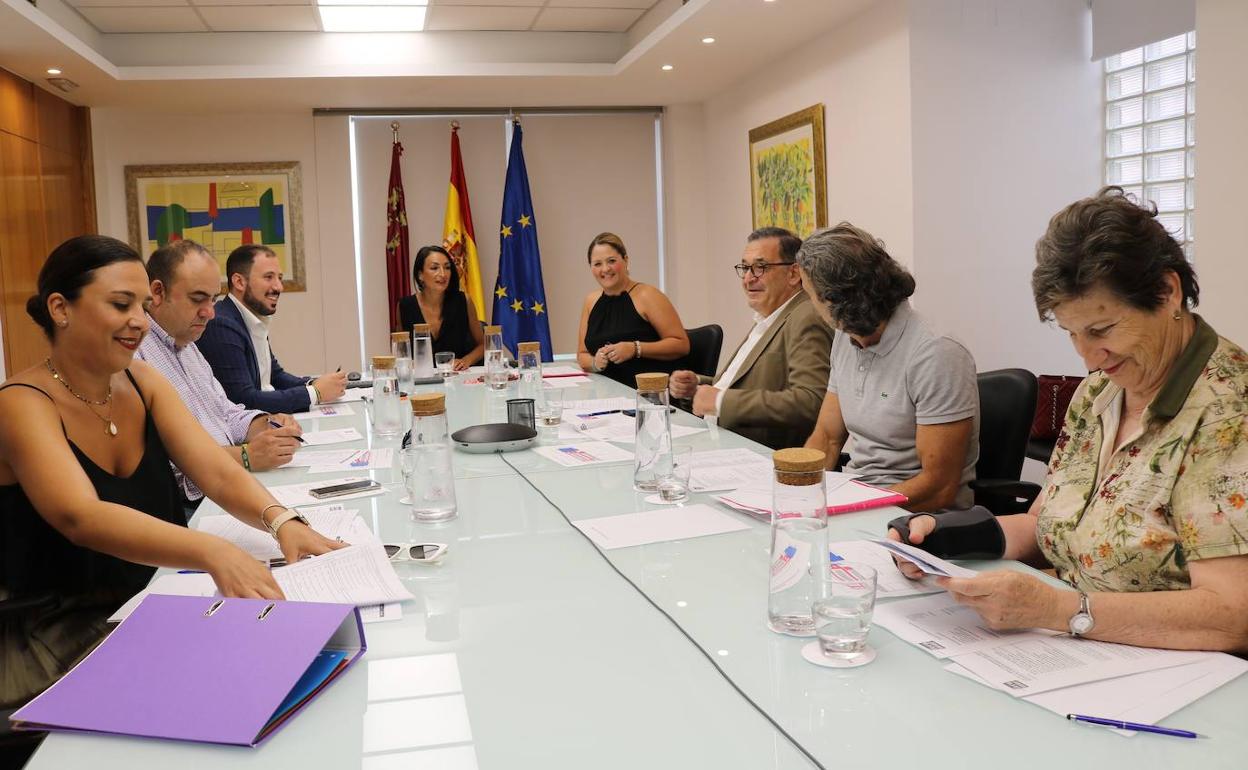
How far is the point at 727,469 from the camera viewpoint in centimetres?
221

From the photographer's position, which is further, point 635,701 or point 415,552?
point 415,552

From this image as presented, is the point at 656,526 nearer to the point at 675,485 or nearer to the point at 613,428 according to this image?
the point at 675,485

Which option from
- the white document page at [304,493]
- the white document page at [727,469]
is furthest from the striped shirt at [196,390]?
the white document page at [727,469]

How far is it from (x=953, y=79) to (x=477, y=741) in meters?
4.13

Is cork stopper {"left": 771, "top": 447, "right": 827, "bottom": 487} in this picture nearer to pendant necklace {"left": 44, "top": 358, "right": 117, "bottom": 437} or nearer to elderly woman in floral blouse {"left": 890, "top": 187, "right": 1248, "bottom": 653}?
elderly woman in floral blouse {"left": 890, "top": 187, "right": 1248, "bottom": 653}

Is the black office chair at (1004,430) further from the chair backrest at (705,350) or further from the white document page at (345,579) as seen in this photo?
the chair backrest at (705,350)

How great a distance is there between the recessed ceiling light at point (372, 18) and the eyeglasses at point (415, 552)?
15.1ft

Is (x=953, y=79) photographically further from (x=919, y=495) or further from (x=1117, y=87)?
(x=919, y=495)

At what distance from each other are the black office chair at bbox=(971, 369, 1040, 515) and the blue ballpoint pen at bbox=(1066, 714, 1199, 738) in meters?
1.53

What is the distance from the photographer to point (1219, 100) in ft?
10.3

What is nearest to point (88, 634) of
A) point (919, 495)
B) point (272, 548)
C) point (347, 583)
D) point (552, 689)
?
point (272, 548)

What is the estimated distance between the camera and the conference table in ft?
3.13

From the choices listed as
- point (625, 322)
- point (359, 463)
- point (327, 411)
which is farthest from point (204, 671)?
point (625, 322)

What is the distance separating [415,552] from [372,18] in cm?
498
